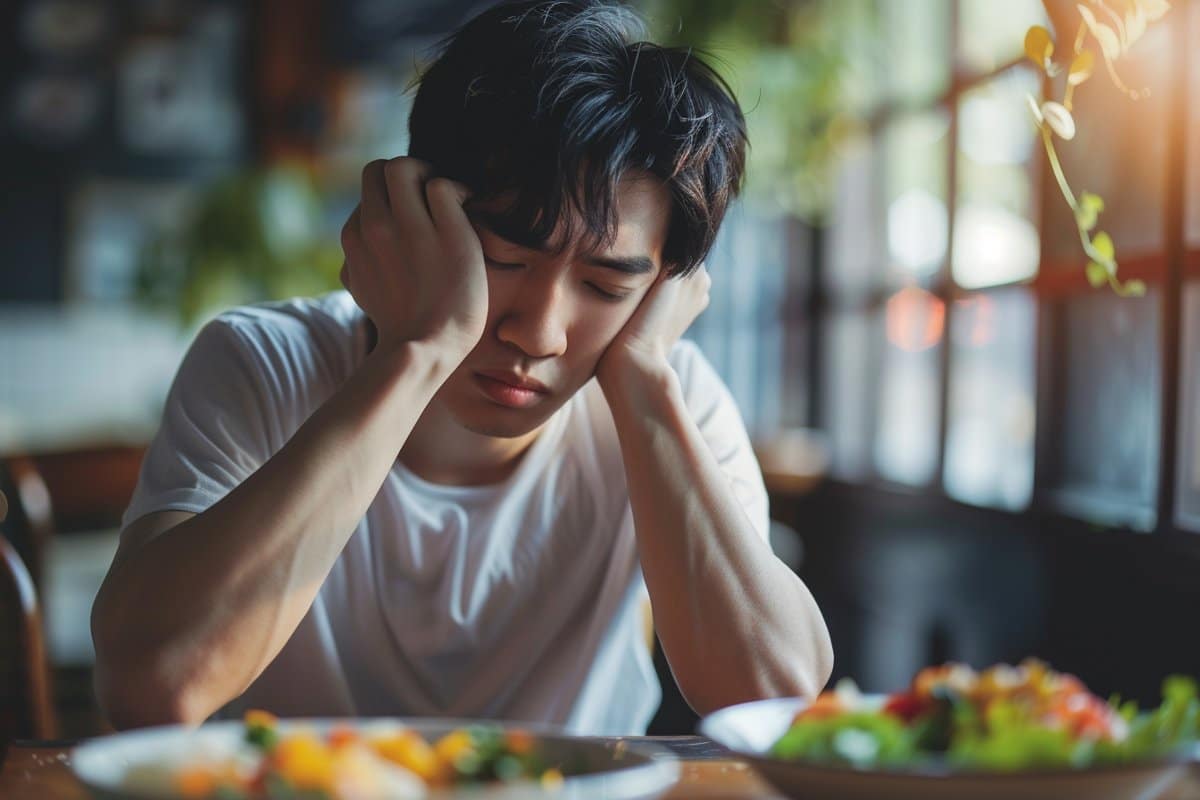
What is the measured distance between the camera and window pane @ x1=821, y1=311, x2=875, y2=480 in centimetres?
353

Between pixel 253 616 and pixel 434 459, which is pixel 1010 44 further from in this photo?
pixel 253 616

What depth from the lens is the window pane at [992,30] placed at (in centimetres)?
252

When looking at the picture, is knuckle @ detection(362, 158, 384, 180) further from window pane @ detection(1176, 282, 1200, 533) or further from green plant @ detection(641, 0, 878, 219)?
green plant @ detection(641, 0, 878, 219)

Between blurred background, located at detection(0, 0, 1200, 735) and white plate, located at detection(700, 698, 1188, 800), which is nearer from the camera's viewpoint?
white plate, located at detection(700, 698, 1188, 800)

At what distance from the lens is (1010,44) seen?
2.56 metres

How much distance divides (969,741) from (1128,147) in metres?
1.58

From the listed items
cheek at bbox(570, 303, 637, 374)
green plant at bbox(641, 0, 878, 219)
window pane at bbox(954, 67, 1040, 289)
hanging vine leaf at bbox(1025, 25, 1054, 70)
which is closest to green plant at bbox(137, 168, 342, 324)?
green plant at bbox(641, 0, 878, 219)

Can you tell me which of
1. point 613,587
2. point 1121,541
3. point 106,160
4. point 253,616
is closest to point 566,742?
point 253,616

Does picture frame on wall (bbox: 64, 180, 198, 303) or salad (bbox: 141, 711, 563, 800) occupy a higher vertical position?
picture frame on wall (bbox: 64, 180, 198, 303)

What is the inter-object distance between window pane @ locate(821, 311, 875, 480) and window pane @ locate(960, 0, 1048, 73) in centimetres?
83

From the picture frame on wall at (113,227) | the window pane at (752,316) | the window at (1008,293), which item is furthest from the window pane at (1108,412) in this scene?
the picture frame on wall at (113,227)

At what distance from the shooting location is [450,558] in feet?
4.42

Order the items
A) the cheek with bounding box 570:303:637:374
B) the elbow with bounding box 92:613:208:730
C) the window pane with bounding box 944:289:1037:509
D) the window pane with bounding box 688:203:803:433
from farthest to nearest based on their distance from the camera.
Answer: the window pane with bounding box 688:203:803:433 < the window pane with bounding box 944:289:1037:509 < the cheek with bounding box 570:303:637:374 < the elbow with bounding box 92:613:208:730

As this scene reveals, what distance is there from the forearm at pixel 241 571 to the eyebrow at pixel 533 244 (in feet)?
0.70
